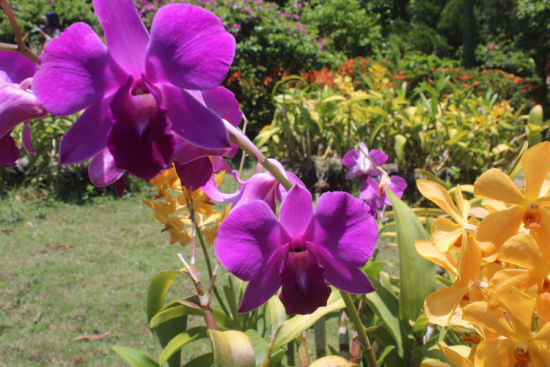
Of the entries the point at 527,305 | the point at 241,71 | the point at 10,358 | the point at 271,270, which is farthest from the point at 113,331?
the point at 241,71

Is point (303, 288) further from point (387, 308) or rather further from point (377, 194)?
point (377, 194)

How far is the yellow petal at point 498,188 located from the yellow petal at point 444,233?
7cm

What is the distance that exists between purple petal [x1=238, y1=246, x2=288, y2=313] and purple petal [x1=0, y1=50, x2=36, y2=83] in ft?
1.27

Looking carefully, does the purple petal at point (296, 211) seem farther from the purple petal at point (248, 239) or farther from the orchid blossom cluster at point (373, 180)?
the orchid blossom cluster at point (373, 180)

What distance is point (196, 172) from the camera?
0.61 meters

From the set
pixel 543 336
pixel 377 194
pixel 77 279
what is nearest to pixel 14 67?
Answer: pixel 543 336

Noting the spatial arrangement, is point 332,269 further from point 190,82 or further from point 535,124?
point 535,124

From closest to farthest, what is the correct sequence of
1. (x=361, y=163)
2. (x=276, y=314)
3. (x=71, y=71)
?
(x=71, y=71), (x=276, y=314), (x=361, y=163)

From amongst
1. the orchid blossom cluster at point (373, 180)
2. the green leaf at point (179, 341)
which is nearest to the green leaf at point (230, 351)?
the green leaf at point (179, 341)

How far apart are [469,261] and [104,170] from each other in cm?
46

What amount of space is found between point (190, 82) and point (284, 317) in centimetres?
75

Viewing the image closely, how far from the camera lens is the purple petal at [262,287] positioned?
1.91 ft

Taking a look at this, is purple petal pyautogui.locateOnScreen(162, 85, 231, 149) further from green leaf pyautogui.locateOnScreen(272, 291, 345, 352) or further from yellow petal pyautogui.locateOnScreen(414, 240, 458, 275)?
green leaf pyautogui.locateOnScreen(272, 291, 345, 352)

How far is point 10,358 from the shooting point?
2.39 meters
